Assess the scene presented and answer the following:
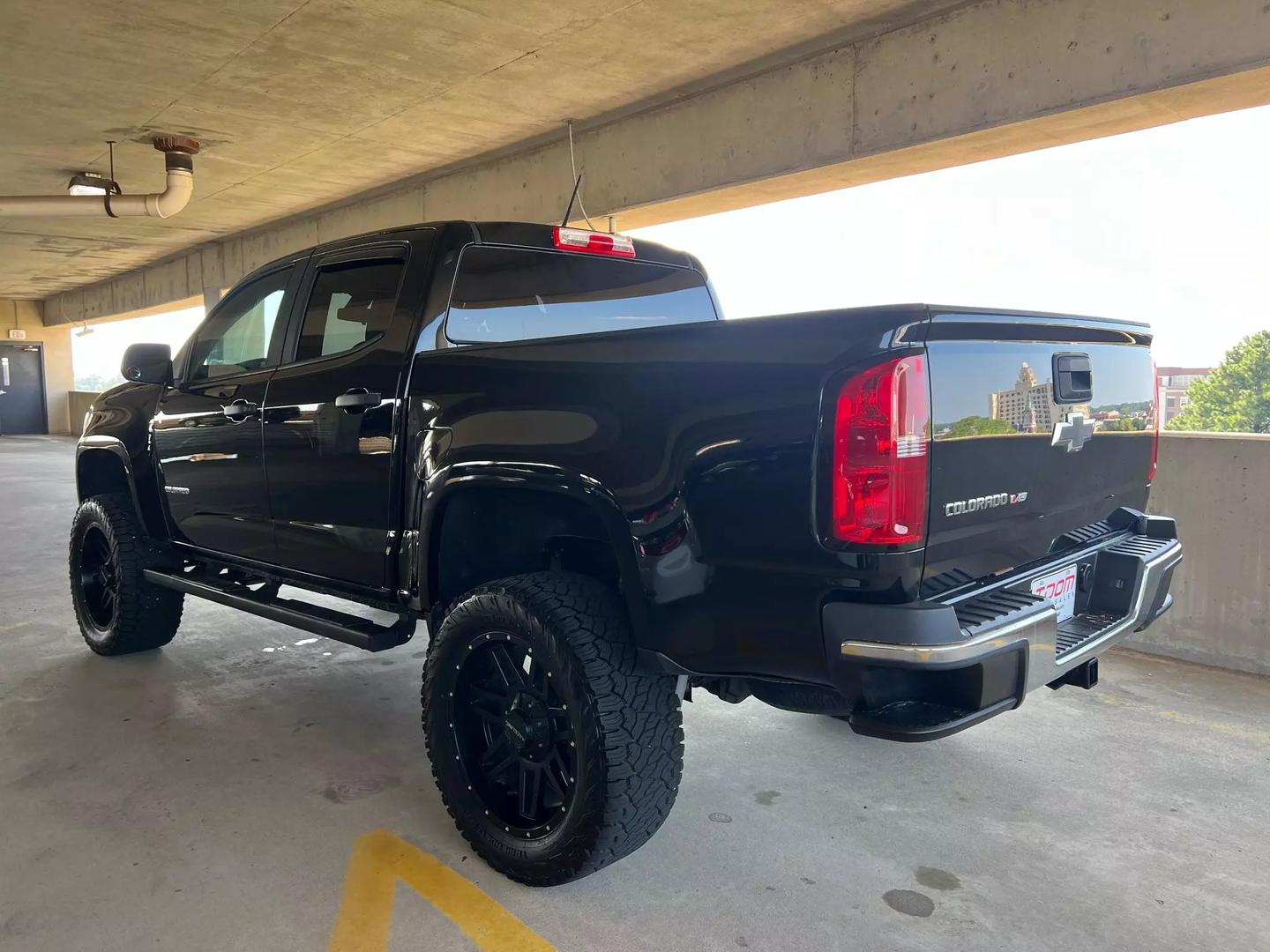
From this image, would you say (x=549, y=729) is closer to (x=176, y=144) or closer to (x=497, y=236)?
(x=497, y=236)

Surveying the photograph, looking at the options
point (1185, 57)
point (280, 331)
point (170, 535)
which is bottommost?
point (170, 535)

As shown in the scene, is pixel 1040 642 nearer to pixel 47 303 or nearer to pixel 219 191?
pixel 219 191

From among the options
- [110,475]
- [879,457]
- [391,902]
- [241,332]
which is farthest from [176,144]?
[879,457]

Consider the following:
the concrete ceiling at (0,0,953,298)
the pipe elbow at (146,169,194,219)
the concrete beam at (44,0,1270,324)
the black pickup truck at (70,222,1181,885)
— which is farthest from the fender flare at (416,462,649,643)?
the pipe elbow at (146,169,194,219)

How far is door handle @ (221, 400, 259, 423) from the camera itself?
11.7ft

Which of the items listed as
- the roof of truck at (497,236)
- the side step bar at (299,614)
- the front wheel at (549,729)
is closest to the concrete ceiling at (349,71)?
the roof of truck at (497,236)

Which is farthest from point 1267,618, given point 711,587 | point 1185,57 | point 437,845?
point 437,845

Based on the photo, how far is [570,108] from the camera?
297 inches

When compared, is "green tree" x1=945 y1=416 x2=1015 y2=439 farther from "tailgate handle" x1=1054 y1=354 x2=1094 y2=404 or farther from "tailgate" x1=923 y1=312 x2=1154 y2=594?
"tailgate handle" x1=1054 y1=354 x2=1094 y2=404

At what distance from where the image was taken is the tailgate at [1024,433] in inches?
79.0

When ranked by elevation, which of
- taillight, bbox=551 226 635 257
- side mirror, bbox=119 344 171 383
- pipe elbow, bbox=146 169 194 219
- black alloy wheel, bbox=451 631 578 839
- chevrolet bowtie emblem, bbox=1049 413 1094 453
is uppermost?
pipe elbow, bbox=146 169 194 219

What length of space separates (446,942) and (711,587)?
1.11 meters

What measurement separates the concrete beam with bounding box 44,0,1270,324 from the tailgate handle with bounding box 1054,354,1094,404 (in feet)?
10.0

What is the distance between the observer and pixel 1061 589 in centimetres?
248
